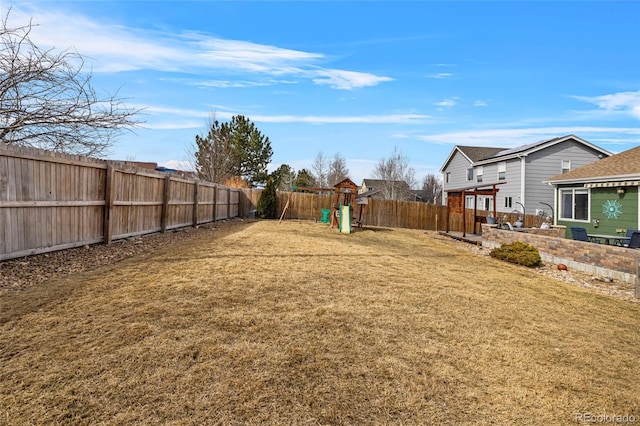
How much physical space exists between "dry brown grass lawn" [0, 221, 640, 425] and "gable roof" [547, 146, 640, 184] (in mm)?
7885

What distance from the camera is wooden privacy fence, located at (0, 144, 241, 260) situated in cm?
478

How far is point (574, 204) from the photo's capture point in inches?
506

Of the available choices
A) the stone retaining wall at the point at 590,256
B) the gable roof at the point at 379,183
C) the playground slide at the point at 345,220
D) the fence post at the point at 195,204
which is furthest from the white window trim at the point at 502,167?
the fence post at the point at 195,204

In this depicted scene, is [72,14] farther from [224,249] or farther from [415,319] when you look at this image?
[415,319]

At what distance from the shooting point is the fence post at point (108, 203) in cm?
679

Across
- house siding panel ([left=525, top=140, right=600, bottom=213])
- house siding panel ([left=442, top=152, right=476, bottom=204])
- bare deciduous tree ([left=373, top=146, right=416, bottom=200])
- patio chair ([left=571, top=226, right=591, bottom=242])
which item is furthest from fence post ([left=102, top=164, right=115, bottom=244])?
→ bare deciduous tree ([left=373, top=146, right=416, bottom=200])

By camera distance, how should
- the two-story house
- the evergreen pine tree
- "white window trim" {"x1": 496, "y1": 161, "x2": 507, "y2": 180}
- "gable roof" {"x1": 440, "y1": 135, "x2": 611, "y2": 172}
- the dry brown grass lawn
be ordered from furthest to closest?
"white window trim" {"x1": 496, "y1": 161, "x2": 507, "y2": 180} < the evergreen pine tree < "gable roof" {"x1": 440, "y1": 135, "x2": 611, "y2": 172} < the two-story house < the dry brown grass lawn

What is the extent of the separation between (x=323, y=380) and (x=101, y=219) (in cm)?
630

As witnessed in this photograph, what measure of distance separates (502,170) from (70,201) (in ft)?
73.5

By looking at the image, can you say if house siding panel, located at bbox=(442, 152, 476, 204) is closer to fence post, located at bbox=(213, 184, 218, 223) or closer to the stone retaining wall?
the stone retaining wall

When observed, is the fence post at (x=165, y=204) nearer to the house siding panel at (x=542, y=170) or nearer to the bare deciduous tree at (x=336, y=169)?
the house siding panel at (x=542, y=170)

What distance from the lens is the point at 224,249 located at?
7.00 m

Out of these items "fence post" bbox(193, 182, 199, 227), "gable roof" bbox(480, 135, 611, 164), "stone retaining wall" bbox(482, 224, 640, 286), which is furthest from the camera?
"gable roof" bbox(480, 135, 611, 164)

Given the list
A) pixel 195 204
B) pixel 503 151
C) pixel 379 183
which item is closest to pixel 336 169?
pixel 379 183
